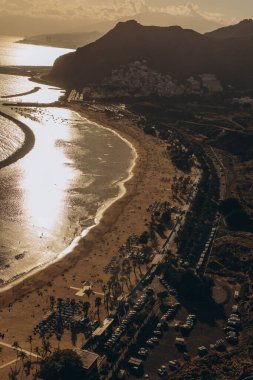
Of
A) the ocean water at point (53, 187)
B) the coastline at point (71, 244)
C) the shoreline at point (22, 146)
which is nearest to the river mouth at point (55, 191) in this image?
the ocean water at point (53, 187)

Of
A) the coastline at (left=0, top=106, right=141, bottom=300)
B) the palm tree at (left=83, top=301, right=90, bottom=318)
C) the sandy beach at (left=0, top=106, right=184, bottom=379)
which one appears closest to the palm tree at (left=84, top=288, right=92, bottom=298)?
the sandy beach at (left=0, top=106, right=184, bottom=379)

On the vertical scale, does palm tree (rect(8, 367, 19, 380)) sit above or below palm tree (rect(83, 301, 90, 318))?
below

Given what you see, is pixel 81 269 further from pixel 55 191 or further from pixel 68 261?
pixel 55 191

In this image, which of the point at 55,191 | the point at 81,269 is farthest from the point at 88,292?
the point at 55,191

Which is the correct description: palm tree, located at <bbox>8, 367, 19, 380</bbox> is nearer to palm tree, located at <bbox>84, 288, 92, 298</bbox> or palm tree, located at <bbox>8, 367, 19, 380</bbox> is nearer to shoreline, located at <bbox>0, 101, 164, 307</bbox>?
shoreline, located at <bbox>0, 101, 164, 307</bbox>

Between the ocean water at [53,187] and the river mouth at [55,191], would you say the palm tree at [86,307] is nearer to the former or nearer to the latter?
the river mouth at [55,191]

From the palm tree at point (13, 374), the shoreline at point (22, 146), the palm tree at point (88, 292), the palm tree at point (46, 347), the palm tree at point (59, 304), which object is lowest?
the palm tree at point (13, 374)
